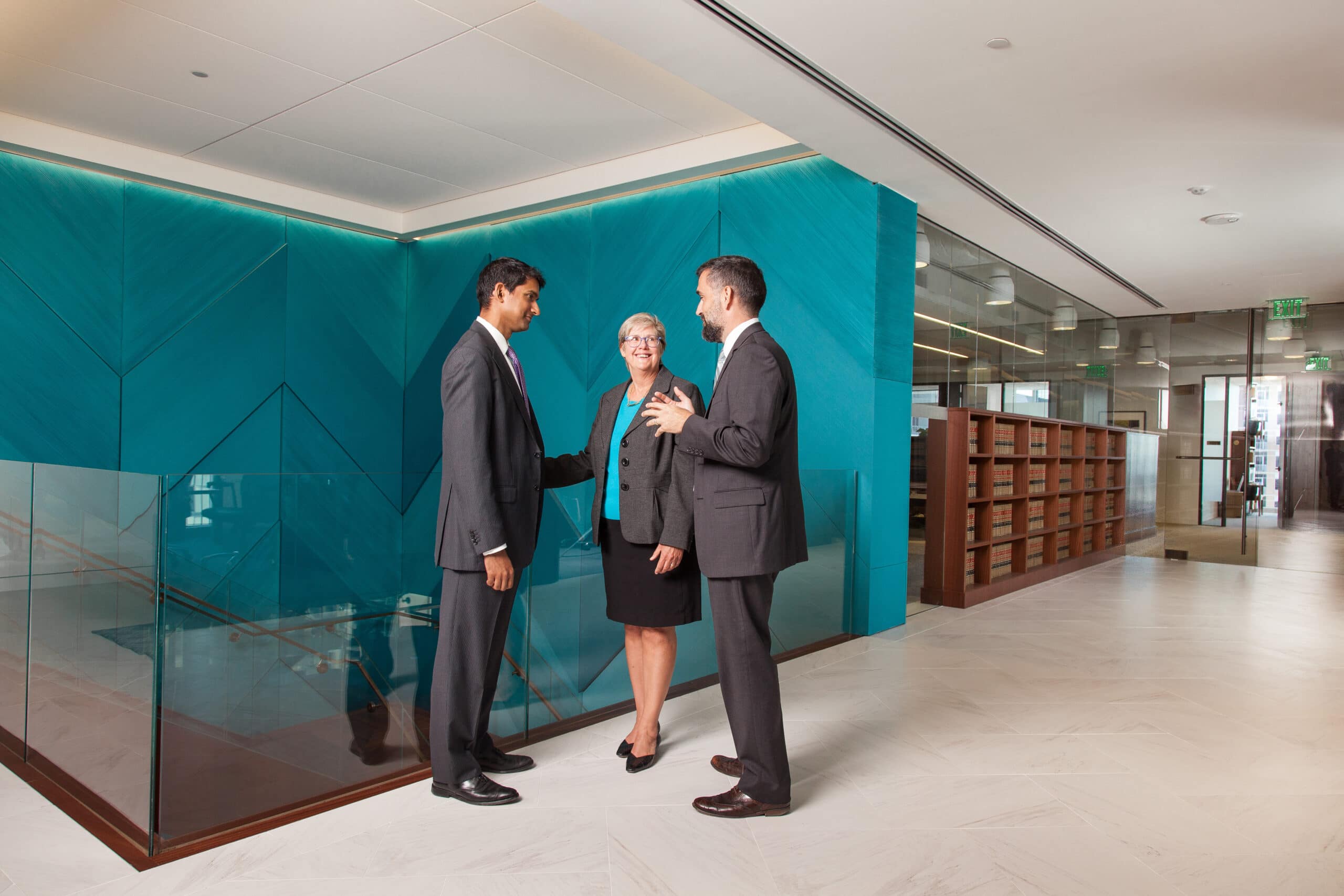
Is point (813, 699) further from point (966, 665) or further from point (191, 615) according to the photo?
point (191, 615)

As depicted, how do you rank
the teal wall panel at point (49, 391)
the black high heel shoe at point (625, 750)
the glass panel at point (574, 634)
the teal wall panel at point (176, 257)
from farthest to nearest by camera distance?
the teal wall panel at point (176, 257)
the teal wall panel at point (49, 391)
the glass panel at point (574, 634)
the black high heel shoe at point (625, 750)

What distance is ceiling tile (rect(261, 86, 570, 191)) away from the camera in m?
5.71

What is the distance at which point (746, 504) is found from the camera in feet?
8.36

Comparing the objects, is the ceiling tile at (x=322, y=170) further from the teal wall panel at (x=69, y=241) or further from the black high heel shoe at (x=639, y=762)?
the black high heel shoe at (x=639, y=762)

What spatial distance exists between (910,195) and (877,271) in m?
0.72

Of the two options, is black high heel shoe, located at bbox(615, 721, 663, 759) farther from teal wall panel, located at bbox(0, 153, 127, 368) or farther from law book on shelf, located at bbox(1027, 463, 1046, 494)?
teal wall panel, located at bbox(0, 153, 127, 368)

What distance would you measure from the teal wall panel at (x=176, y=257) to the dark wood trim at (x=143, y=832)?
4.70 m

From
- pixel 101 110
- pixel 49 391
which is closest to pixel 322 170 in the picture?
pixel 101 110

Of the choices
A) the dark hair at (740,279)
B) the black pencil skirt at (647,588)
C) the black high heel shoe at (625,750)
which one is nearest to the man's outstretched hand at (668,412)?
the dark hair at (740,279)

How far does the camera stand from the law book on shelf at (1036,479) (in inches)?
297

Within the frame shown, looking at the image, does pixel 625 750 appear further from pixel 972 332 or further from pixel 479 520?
pixel 972 332

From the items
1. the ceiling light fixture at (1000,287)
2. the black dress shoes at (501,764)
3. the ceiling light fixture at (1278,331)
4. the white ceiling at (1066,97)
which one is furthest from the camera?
the ceiling light fixture at (1278,331)

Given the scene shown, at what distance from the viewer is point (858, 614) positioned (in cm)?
551

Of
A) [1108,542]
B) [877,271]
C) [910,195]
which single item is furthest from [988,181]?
[1108,542]
